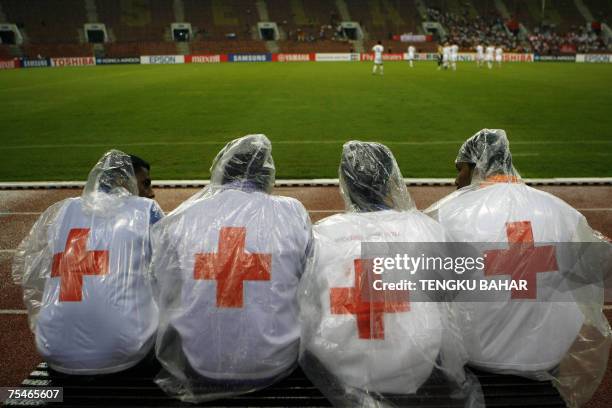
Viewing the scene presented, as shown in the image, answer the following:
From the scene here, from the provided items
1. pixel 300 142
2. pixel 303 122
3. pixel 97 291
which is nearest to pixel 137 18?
pixel 303 122

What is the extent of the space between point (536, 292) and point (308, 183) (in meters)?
6.12

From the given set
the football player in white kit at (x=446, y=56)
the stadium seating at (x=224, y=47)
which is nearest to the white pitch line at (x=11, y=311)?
the football player in white kit at (x=446, y=56)

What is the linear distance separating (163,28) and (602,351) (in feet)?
199

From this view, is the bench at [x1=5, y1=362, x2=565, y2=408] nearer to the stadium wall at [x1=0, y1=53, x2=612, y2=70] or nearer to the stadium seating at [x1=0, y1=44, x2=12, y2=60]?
the stadium wall at [x1=0, y1=53, x2=612, y2=70]

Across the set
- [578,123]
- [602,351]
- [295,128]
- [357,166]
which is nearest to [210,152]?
[295,128]

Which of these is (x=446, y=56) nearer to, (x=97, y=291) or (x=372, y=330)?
(x=372, y=330)

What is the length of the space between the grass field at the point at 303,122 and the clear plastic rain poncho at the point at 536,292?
6277 mm

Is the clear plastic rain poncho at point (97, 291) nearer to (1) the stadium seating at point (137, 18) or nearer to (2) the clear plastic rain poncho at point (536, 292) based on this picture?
(2) the clear plastic rain poncho at point (536, 292)

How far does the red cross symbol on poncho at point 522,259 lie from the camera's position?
294 centimetres

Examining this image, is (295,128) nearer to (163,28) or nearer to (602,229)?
(602,229)

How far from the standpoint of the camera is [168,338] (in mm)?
2842

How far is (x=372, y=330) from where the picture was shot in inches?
104

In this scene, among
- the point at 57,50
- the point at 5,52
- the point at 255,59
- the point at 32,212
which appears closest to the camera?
the point at 32,212

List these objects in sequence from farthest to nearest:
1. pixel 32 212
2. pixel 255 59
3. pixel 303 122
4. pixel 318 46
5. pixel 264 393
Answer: pixel 318 46
pixel 255 59
pixel 303 122
pixel 32 212
pixel 264 393
